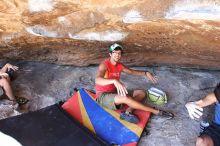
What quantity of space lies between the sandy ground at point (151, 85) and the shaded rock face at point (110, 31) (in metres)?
0.15

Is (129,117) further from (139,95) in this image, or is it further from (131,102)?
(139,95)

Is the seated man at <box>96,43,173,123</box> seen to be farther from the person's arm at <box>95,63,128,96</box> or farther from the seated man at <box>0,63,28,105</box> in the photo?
the seated man at <box>0,63,28,105</box>

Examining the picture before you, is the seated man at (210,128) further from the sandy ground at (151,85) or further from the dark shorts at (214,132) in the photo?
the sandy ground at (151,85)

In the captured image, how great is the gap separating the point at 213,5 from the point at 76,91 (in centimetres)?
220

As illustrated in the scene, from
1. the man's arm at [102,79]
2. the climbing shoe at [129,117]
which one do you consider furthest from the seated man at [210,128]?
the man's arm at [102,79]

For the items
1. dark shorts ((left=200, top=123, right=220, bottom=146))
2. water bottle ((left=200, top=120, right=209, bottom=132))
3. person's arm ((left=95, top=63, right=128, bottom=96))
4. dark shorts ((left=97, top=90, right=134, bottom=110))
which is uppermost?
person's arm ((left=95, top=63, right=128, bottom=96))

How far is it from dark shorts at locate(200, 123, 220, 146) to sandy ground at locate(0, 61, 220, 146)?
0.29 metres

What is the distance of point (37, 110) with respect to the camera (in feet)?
12.8

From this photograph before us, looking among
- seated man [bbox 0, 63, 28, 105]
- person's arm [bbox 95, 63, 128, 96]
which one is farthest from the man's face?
seated man [bbox 0, 63, 28, 105]

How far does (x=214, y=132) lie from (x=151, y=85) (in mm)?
1344

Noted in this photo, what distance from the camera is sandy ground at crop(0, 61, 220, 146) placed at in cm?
357

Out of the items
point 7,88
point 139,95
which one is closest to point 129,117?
point 139,95

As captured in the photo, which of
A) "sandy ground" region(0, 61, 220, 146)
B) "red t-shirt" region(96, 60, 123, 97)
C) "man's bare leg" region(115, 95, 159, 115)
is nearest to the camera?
"sandy ground" region(0, 61, 220, 146)

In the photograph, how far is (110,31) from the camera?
3709 millimetres
